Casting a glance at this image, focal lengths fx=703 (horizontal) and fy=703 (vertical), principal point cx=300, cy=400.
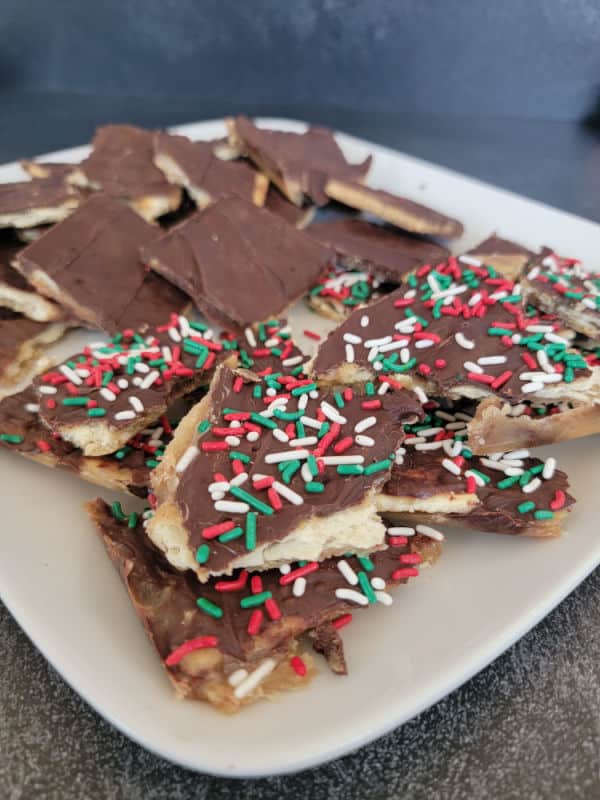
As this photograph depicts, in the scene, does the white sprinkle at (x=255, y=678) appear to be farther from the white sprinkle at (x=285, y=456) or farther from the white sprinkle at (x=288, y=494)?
the white sprinkle at (x=285, y=456)

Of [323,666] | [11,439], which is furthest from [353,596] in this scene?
[11,439]

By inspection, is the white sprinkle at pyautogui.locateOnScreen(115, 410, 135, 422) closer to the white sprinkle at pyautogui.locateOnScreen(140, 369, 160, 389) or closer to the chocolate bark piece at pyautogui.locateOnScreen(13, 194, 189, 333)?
the white sprinkle at pyautogui.locateOnScreen(140, 369, 160, 389)

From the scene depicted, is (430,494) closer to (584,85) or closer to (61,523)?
(61,523)

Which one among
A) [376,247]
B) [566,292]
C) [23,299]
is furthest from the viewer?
[376,247]

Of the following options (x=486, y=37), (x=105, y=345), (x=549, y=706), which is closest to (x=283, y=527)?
(x=549, y=706)

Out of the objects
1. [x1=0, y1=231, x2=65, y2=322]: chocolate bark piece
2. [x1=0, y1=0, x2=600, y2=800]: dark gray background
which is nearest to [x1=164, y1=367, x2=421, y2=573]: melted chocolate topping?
[x1=0, y1=231, x2=65, y2=322]: chocolate bark piece

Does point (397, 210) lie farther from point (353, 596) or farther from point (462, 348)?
point (353, 596)

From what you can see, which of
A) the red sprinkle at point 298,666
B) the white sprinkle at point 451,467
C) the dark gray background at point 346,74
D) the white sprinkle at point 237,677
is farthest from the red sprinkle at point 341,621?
the dark gray background at point 346,74

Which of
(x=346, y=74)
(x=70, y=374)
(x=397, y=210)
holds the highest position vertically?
(x=346, y=74)
